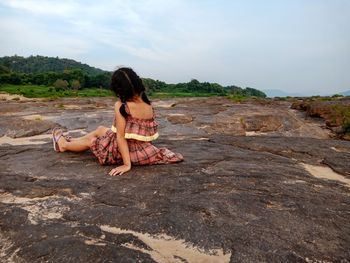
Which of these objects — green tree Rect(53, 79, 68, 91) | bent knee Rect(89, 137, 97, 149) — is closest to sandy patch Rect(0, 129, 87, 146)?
bent knee Rect(89, 137, 97, 149)

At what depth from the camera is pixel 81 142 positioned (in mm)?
6000

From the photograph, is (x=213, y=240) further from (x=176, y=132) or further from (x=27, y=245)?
(x=176, y=132)

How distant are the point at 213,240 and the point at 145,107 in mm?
2547

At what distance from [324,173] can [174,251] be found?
3291 millimetres

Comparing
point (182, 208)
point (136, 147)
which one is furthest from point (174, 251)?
point (136, 147)

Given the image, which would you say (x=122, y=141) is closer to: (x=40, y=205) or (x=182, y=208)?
(x=40, y=205)

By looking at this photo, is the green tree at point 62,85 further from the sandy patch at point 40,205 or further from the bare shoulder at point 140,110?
the sandy patch at point 40,205

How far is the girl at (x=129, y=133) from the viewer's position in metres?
5.04

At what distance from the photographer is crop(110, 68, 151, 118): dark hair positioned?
5012 mm

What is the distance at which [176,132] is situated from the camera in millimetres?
10719

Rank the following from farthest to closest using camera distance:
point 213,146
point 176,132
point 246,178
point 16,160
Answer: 1. point 176,132
2. point 213,146
3. point 16,160
4. point 246,178

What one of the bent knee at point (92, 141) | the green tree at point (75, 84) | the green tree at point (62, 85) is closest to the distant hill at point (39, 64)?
the green tree at point (75, 84)

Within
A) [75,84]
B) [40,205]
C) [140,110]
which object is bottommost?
[75,84]

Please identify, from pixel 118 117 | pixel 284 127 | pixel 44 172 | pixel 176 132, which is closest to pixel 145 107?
pixel 118 117
